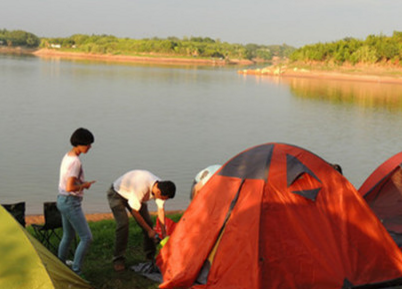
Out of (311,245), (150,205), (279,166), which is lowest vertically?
(150,205)

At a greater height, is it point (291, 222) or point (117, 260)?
point (291, 222)

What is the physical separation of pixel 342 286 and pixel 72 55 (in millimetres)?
144308

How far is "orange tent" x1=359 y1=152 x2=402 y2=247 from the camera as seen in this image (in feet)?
27.0

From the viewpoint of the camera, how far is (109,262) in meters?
6.60

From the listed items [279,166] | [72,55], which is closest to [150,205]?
[279,166]

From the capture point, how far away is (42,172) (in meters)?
14.2

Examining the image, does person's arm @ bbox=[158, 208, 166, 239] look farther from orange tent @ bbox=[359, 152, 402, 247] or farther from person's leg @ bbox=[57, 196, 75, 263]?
orange tent @ bbox=[359, 152, 402, 247]

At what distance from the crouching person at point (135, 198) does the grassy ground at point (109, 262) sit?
0.20 metres

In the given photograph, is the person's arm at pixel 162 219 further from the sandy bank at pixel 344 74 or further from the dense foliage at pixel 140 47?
the dense foliage at pixel 140 47

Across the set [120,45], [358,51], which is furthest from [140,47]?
[358,51]

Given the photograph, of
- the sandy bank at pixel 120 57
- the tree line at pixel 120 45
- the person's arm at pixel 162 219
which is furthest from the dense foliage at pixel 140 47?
the person's arm at pixel 162 219

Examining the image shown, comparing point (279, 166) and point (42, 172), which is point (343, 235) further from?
point (42, 172)

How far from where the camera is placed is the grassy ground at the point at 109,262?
231 inches

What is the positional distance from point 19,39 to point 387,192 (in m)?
172
